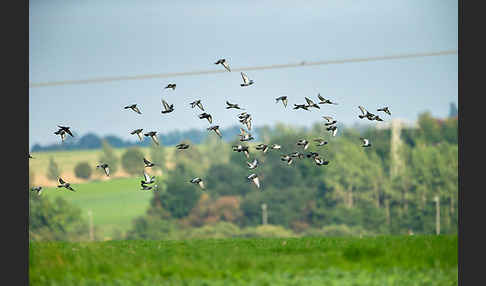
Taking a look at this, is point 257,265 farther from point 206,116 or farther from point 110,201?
point 110,201

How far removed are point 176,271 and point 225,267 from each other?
2.14ft

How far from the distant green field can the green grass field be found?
52189mm

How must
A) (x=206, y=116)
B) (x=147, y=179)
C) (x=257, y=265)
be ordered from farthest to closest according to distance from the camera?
(x=206, y=116)
(x=147, y=179)
(x=257, y=265)

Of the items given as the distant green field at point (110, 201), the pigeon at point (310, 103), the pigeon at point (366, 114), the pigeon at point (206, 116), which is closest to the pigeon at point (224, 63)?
the pigeon at point (206, 116)

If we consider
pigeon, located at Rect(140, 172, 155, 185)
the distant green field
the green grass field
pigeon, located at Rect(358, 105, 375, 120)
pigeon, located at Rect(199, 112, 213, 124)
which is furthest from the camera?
the distant green field

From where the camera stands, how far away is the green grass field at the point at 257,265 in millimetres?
10391

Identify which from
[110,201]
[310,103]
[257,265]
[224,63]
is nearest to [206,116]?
[224,63]

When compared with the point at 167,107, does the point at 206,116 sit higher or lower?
lower

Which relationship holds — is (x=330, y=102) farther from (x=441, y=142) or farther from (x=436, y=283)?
(x=441, y=142)

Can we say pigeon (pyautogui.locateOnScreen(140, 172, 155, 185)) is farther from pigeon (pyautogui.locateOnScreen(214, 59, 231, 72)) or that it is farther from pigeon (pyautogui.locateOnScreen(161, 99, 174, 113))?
pigeon (pyautogui.locateOnScreen(214, 59, 231, 72))

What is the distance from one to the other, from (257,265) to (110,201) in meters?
55.4

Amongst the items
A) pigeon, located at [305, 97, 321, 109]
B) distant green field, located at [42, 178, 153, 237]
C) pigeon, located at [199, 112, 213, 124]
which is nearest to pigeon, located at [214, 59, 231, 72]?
pigeon, located at [199, 112, 213, 124]

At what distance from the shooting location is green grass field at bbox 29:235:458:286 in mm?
10391

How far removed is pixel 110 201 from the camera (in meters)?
64.9
